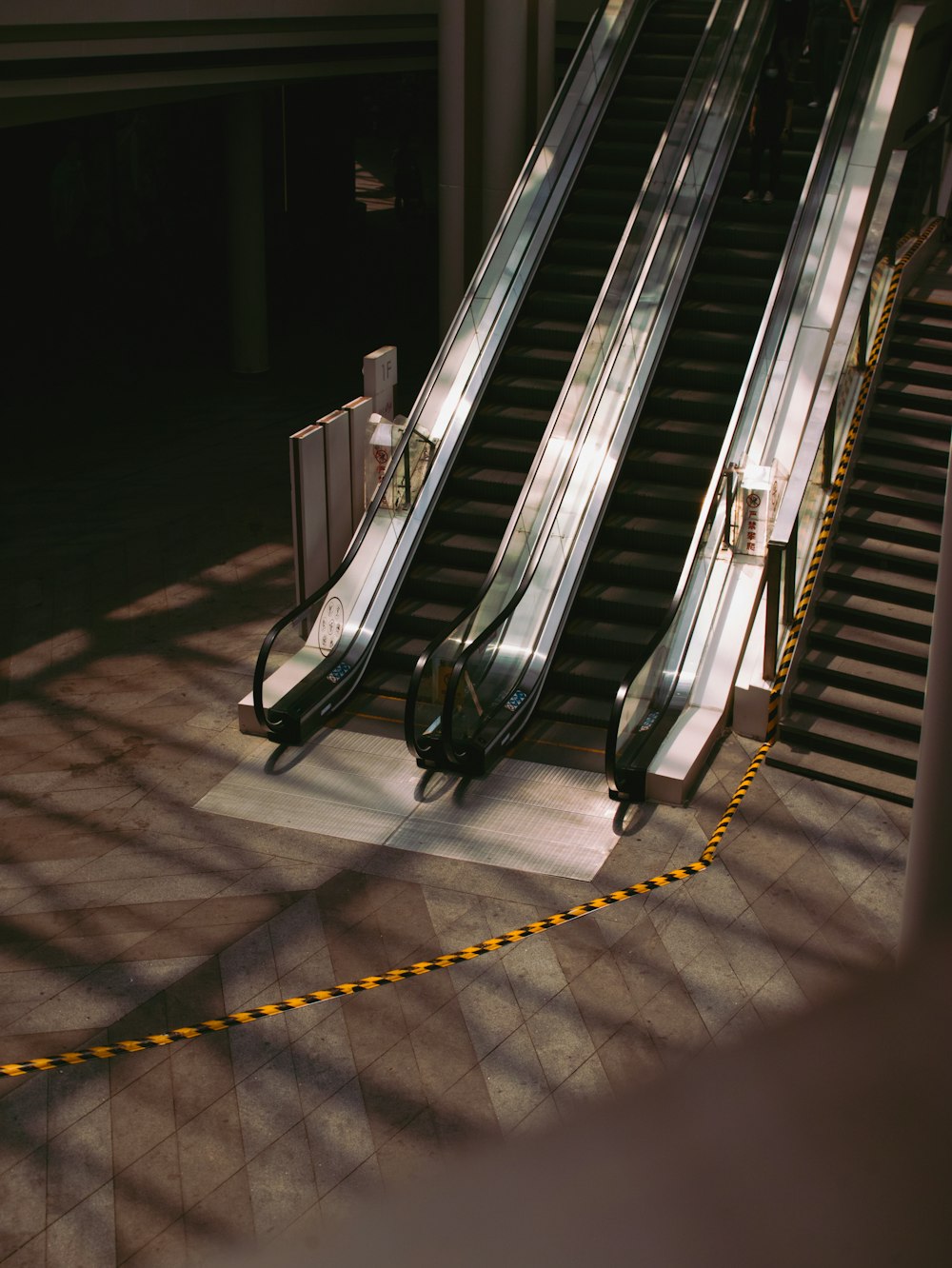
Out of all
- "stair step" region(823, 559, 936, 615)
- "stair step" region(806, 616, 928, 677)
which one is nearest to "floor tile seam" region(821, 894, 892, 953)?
"stair step" region(806, 616, 928, 677)

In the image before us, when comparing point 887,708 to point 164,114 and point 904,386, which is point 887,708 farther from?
point 164,114

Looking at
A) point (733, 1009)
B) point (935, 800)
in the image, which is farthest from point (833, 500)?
point (935, 800)

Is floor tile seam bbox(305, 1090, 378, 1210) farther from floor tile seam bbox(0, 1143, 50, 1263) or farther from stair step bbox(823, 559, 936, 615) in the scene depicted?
stair step bbox(823, 559, 936, 615)

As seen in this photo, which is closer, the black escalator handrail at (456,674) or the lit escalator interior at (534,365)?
the black escalator handrail at (456,674)

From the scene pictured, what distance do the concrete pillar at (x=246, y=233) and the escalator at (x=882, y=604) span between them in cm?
950

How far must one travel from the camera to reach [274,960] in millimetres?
8180

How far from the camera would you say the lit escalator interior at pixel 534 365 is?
1194cm

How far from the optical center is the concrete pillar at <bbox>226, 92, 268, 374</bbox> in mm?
18719

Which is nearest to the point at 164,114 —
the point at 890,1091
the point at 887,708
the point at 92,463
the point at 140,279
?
the point at 140,279

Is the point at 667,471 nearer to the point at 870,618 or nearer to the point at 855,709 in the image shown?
the point at 870,618

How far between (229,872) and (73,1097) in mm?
2157

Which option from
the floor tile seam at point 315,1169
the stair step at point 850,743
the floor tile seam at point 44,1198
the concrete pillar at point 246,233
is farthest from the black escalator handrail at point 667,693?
the concrete pillar at point 246,233

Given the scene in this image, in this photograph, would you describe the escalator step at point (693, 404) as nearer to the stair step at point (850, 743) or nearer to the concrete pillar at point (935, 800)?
the stair step at point (850, 743)

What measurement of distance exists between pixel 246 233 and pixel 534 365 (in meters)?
7.59
